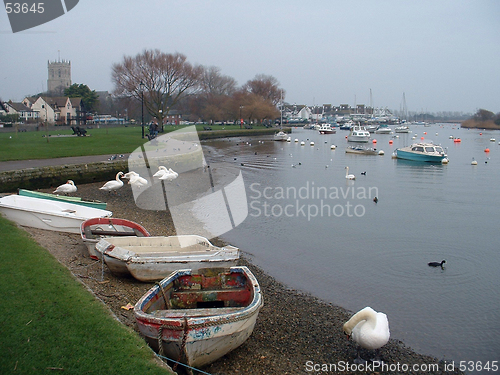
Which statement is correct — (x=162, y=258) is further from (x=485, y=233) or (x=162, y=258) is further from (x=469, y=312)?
(x=485, y=233)

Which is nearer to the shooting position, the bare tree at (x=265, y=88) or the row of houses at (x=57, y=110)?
the row of houses at (x=57, y=110)

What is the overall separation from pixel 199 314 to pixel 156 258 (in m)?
2.78

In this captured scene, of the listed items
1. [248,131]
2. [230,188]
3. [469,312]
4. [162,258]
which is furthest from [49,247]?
[248,131]

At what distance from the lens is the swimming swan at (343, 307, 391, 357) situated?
7.20 m

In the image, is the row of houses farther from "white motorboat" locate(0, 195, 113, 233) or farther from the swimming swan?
the swimming swan

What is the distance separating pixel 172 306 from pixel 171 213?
34.7 feet

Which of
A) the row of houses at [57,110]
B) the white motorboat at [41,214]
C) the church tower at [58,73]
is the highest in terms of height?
the church tower at [58,73]

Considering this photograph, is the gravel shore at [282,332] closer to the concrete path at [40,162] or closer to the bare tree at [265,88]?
the concrete path at [40,162]

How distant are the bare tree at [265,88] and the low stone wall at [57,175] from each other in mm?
96830

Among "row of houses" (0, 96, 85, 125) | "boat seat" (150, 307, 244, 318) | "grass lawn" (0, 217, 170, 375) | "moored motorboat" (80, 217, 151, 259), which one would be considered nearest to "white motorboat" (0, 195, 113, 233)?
"moored motorboat" (80, 217, 151, 259)

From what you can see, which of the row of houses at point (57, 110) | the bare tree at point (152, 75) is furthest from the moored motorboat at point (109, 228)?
the row of houses at point (57, 110)

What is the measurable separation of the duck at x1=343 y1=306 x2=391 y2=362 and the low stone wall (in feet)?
57.9

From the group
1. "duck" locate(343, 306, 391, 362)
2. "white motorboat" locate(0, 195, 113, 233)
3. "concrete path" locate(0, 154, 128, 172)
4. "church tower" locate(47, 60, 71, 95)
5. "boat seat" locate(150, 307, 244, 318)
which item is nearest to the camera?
"boat seat" locate(150, 307, 244, 318)

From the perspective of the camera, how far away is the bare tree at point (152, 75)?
6291 cm
